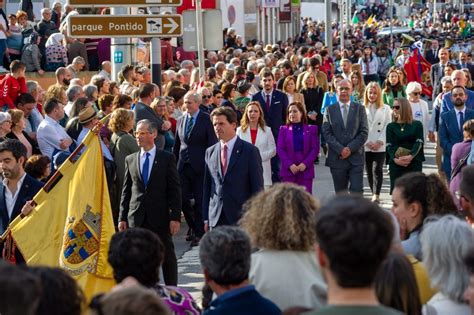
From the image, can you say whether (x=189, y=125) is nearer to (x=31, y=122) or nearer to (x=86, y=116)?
(x=86, y=116)

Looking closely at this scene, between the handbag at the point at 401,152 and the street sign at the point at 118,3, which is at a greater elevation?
the street sign at the point at 118,3

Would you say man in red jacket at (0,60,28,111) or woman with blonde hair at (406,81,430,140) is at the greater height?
man in red jacket at (0,60,28,111)

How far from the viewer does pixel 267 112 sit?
17.8 metres

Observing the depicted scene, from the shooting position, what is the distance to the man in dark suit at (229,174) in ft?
36.0

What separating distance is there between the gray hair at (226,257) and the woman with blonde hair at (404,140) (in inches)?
352

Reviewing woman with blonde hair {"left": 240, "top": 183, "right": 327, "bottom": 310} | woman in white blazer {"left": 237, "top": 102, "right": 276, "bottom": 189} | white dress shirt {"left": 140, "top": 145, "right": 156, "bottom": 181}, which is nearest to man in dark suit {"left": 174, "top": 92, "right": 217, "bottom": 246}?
woman in white blazer {"left": 237, "top": 102, "right": 276, "bottom": 189}

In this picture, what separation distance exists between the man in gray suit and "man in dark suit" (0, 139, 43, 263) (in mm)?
6005

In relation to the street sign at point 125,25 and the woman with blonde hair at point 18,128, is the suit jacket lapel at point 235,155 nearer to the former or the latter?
the woman with blonde hair at point 18,128

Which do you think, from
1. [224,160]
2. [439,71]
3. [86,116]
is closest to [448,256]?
[224,160]

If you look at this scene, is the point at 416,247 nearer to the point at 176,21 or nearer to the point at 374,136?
the point at 176,21

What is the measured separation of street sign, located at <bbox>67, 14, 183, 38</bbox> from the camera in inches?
562

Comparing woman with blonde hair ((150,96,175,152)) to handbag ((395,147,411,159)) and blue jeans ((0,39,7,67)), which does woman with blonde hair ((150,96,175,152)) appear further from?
blue jeans ((0,39,7,67))

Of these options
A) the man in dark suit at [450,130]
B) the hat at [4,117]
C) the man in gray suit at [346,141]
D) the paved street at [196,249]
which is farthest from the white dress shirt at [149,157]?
the man in dark suit at [450,130]

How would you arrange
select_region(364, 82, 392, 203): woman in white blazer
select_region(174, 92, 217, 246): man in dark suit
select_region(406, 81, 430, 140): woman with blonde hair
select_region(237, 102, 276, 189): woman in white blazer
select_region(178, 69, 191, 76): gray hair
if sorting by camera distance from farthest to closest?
select_region(178, 69, 191, 76): gray hair, select_region(406, 81, 430, 140): woman with blonde hair, select_region(364, 82, 392, 203): woman in white blazer, select_region(237, 102, 276, 189): woman in white blazer, select_region(174, 92, 217, 246): man in dark suit
